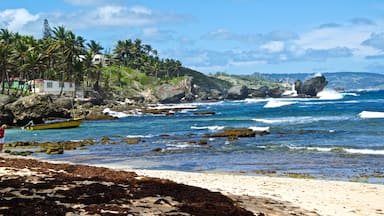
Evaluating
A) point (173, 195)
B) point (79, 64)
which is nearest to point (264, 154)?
point (173, 195)

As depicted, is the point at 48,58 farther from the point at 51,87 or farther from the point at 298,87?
the point at 298,87

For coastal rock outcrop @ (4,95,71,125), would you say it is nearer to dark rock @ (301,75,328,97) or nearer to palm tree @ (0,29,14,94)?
palm tree @ (0,29,14,94)

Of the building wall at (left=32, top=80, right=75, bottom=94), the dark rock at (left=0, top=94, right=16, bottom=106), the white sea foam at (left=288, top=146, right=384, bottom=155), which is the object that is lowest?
the white sea foam at (left=288, top=146, right=384, bottom=155)

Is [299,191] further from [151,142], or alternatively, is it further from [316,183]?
[151,142]

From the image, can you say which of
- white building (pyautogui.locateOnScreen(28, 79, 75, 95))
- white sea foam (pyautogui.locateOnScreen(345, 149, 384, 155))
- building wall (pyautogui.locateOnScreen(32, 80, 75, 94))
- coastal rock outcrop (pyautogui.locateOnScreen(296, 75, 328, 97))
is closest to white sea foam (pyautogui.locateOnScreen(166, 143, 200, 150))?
white sea foam (pyautogui.locateOnScreen(345, 149, 384, 155))

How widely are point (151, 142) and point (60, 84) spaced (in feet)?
205

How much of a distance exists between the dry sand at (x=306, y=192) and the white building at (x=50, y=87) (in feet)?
246

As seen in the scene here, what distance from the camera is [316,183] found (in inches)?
709

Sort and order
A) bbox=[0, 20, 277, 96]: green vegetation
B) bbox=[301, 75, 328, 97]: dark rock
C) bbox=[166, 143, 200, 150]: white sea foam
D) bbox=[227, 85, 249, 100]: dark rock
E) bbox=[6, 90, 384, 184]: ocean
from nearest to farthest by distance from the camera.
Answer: bbox=[6, 90, 384, 184]: ocean
bbox=[166, 143, 200, 150]: white sea foam
bbox=[0, 20, 277, 96]: green vegetation
bbox=[227, 85, 249, 100]: dark rock
bbox=[301, 75, 328, 97]: dark rock

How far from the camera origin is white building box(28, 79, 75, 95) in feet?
298

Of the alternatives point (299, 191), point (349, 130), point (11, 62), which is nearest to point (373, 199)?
point (299, 191)

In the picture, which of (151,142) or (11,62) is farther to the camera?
(11,62)

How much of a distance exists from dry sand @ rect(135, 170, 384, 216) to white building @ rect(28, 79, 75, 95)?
2957 inches

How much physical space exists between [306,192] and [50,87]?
82849 mm
